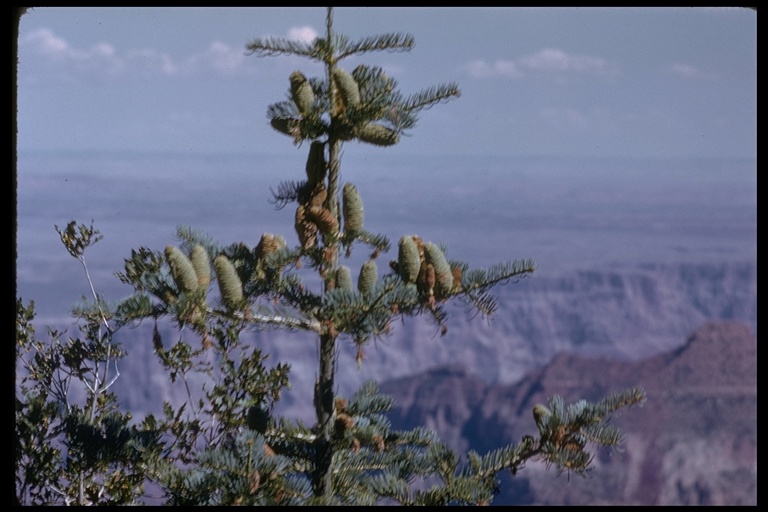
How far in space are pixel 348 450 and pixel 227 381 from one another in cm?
108

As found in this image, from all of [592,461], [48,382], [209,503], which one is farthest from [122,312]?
[48,382]

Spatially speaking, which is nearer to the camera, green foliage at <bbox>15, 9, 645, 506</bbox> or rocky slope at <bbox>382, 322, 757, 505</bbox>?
green foliage at <bbox>15, 9, 645, 506</bbox>

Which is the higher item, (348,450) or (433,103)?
(433,103)

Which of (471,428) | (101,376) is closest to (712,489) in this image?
(471,428)

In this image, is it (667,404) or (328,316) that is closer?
(328,316)

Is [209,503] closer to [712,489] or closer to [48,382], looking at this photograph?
[48,382]

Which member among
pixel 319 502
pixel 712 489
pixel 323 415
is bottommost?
pixel 712 489

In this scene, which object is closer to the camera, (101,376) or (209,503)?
(209,503)

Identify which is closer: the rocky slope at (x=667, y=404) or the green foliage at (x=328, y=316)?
the green foliage at (x=328, y=316)

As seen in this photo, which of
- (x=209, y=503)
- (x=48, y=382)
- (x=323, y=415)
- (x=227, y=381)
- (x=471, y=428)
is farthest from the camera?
(x=471, y=428)

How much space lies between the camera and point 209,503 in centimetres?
289

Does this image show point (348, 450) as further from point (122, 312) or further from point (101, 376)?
point (101, 376)

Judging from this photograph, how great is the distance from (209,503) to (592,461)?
122 centimetres

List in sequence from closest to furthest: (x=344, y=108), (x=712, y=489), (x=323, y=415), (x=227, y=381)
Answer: (x=344, y=108) < (x=323, y=415) < (x=227, y=381) < (x=712, y=489)
